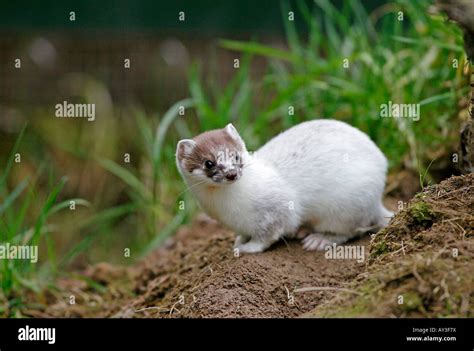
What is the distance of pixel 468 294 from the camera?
307 cm

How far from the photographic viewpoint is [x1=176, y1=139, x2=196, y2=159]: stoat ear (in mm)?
4352

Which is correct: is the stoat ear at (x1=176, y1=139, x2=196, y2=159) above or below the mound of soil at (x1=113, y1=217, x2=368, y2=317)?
above

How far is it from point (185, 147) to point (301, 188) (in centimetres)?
81

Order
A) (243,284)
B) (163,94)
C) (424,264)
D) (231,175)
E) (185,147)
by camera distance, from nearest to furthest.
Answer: (424,264)
(243,284)
(231,175)
(185,147)
(163,94)

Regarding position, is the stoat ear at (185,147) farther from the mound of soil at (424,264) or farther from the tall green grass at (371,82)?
the tall green grass at (371,82)

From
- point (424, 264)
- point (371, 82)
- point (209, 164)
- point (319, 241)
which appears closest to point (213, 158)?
point (209, 164)

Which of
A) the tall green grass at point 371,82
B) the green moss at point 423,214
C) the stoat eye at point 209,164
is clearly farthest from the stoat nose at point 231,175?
the tall green grass at point 371,82

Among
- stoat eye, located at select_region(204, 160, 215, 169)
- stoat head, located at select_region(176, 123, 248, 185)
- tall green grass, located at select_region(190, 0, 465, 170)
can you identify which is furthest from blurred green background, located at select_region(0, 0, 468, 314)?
stoat eye, located at select_region(204, 160, 215, 169)

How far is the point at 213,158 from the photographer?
4258 millimetres

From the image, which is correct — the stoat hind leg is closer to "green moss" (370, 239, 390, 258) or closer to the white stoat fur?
the white stoat fur

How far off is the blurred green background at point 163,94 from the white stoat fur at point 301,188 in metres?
0.45

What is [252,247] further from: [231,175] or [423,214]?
[423,214]
